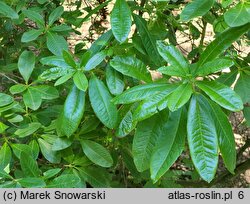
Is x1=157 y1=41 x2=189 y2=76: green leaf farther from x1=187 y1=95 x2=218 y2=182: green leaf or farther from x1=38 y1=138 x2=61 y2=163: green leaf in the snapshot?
x1=38 y1=138 x2=61 y2=163: green leaf

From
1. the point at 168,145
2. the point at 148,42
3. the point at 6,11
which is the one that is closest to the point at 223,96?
the point at 168,145

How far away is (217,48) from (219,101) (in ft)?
0.64

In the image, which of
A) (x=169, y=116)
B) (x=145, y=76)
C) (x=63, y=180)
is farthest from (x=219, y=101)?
(x=63, y=180)

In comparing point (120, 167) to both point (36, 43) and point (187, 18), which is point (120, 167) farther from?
point (187, 18)

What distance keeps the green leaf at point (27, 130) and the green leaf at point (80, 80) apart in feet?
0.80

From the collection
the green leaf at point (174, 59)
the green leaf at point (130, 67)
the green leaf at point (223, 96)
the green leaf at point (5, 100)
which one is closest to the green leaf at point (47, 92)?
the green leaf at point (5, 100)

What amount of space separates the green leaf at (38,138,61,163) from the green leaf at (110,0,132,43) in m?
0.44

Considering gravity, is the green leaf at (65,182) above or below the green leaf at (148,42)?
below

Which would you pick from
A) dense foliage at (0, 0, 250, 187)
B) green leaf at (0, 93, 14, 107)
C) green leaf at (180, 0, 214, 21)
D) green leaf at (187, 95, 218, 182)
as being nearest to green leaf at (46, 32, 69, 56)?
dense foliage at (0, 0, 250, 187)

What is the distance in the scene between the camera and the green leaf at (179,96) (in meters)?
0.93

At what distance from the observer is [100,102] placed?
1.16 metres

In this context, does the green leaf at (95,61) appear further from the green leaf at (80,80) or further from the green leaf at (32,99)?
the green leaf at (32,99)

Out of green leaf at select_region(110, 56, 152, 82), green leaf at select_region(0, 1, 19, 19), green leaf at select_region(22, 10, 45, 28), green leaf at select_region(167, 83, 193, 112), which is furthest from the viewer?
green leaf at select_region(22, 10, 45, 28)

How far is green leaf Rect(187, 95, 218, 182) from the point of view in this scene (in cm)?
96
